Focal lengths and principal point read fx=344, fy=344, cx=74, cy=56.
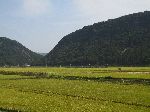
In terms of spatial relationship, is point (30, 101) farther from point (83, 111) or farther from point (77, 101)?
point (83, 111)

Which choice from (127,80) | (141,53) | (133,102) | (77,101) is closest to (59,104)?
(77,101)

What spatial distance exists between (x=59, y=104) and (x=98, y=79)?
41.9 m

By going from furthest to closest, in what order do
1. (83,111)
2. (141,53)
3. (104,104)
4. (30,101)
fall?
(141,53) → (30,101) → (104,104) → (83,111)

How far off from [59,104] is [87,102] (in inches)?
135

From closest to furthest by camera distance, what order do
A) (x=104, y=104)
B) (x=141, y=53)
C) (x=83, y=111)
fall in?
(x=83, y=111)
(x=104, y=104)
(x=141, y=53)

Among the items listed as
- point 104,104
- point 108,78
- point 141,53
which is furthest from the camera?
point 141,53

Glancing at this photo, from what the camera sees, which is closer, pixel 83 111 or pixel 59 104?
pixel 83 111

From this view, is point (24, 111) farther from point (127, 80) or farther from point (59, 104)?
point (127, 80)

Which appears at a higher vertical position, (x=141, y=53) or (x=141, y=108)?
(x=141, y=53)

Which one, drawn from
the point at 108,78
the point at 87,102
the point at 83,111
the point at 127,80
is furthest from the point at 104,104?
the point at 108,78

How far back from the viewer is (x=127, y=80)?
7200cm

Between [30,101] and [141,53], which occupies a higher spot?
[141,53]

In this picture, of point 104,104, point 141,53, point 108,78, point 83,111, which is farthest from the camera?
point 141,53

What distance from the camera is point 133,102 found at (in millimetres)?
37375
